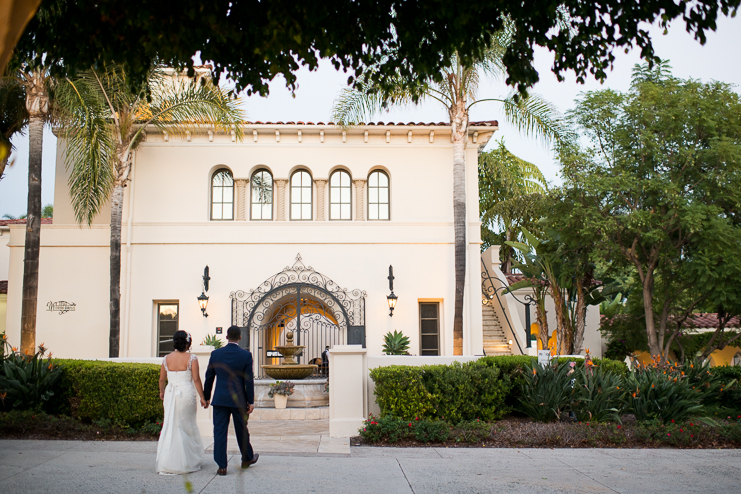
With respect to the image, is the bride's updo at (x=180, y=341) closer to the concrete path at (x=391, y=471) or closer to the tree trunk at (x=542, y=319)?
the concrete path at (x=391, y=471)

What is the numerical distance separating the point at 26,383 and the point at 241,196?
914 cm

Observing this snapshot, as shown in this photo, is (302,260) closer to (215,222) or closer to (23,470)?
(215,222)

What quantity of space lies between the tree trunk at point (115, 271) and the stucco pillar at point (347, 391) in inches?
291

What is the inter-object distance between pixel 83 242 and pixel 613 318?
16452mm

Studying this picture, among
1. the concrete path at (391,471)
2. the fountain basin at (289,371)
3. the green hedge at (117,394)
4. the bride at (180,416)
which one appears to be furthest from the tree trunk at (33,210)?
the bride at (180,416)

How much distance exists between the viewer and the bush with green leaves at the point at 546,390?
405 inches

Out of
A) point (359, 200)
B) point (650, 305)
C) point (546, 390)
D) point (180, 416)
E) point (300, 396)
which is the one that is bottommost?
point (300, 396)

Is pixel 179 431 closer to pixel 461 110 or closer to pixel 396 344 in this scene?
pixel 396 344

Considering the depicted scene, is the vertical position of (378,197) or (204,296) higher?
(378,197)

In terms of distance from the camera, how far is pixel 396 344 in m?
16.5

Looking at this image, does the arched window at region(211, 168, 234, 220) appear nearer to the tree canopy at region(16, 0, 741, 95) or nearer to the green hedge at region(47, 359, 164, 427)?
the green hedge at region(47, 359, 164, 427)

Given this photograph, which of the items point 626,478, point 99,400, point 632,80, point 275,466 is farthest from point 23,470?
point 632,80

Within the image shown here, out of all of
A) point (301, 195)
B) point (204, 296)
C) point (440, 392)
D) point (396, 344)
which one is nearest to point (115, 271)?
point (204, 296)

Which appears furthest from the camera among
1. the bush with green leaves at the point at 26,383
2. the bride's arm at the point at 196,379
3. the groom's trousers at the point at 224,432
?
the bush with green leaves at the point at 26,383
